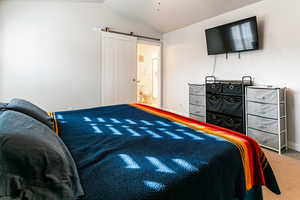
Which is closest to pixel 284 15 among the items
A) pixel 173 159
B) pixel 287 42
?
pixel 287 42

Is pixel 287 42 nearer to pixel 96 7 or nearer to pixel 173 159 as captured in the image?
pixel 173 159

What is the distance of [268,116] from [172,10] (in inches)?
118

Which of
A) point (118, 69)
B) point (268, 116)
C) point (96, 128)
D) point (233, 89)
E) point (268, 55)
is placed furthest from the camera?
point (118, 69)

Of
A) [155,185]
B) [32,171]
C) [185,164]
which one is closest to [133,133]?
[185,164]

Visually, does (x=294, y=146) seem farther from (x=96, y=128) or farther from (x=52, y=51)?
(x=52, y=51)

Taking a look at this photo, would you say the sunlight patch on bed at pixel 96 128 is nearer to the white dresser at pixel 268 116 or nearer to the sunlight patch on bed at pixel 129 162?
the sunlight patch on bed at pixel 129 162

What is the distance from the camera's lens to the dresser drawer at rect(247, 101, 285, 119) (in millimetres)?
2717

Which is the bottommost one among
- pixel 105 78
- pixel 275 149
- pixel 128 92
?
pixel 275 149

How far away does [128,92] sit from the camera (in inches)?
192

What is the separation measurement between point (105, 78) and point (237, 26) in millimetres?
3148

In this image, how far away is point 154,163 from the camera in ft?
3.27

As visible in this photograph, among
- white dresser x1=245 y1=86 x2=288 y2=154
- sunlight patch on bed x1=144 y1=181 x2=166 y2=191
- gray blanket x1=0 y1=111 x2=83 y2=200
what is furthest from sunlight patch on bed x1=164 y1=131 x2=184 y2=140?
white dresser x1=245 y1=86 x2=288 y2=154

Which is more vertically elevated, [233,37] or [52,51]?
[233,37]

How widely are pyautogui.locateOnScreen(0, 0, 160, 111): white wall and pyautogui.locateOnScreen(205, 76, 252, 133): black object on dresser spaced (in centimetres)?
272
